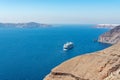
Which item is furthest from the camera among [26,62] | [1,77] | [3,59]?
[3,59]

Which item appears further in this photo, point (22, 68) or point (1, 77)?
point (22, 68)

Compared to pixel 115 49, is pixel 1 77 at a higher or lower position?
lower

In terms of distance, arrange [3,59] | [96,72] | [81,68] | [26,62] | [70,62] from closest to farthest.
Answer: [96,72], [81,68], [70,62], [26,62], [3,59]

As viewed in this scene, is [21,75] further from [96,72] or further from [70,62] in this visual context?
[96,72]

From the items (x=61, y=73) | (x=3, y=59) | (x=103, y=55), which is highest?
(x=103, y=55)

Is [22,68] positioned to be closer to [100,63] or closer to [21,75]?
[21,75]

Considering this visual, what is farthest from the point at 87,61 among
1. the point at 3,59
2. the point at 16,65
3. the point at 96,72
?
the point at 3,59
